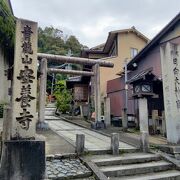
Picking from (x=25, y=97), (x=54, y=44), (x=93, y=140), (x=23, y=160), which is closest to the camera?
(x=23, y=160)

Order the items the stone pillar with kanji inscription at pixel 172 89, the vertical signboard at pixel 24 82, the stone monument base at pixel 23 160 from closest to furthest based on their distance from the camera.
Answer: the stone monument base at pixel 23 160 < the vertical signboard at pixel 24 82 < the stone pillar with kanji inscription at pixel 172 89

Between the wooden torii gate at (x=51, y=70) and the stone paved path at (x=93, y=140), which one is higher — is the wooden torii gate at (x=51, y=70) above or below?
above

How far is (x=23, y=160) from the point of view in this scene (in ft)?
20.8

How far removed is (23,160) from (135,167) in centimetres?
386

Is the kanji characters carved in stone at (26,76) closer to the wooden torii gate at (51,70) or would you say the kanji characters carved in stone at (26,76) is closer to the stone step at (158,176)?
the stone step at (158,176)

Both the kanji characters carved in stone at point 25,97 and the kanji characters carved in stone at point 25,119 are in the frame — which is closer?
the kanji characters carved in stone at point 25,119

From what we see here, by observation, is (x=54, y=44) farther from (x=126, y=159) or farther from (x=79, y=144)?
(x=126, y=159)

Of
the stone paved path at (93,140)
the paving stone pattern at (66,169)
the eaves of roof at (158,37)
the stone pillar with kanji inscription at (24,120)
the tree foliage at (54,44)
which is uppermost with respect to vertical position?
the tree foliage at (54,44)

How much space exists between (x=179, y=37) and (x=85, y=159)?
11895 millimetres

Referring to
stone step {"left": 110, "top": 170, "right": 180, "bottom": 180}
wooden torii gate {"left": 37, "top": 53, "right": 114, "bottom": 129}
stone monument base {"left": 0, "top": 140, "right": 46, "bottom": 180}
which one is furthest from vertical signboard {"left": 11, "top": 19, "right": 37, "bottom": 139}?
wooden torii gate {"left": 37, "top": 53, "right": 114, "bottom": 129}

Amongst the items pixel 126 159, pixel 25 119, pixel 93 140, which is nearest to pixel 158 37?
pixel 93 140

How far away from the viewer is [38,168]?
6.49 meters

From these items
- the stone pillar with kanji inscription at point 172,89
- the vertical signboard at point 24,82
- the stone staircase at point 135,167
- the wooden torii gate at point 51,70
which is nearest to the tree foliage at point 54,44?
the wooden torii gate at point 51,70

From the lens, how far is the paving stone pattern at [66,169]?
6791 mm
